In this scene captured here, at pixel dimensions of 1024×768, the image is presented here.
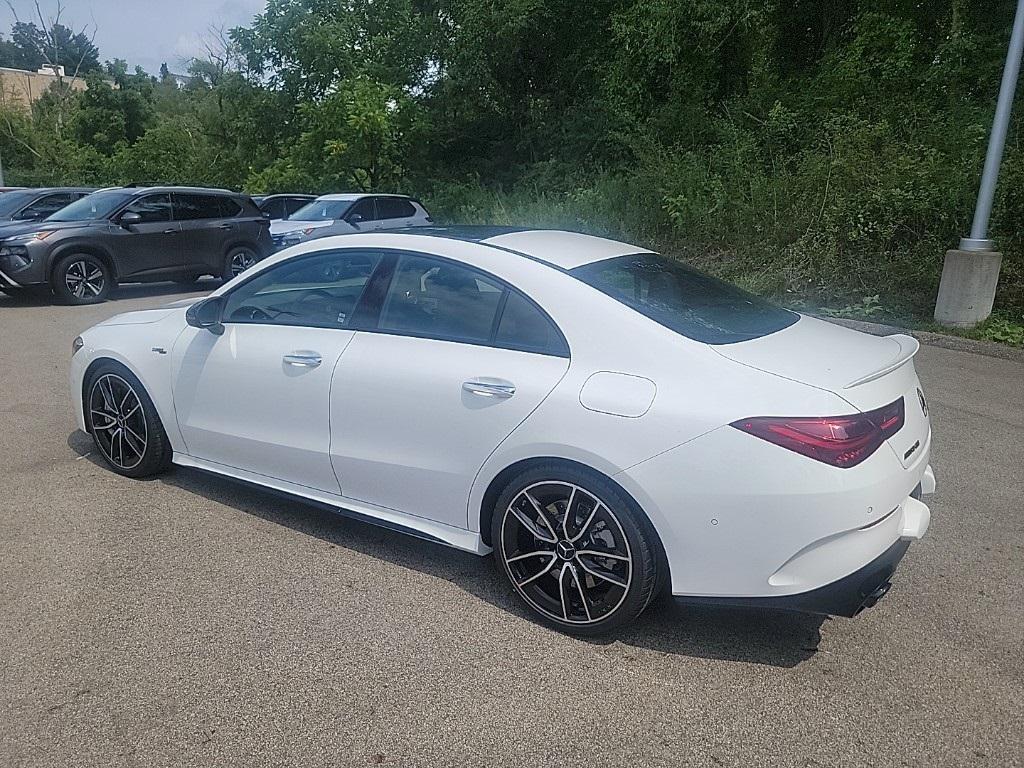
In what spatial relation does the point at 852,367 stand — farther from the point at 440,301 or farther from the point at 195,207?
the point at 195,207

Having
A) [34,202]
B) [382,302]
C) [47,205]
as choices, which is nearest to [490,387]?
[382,302]

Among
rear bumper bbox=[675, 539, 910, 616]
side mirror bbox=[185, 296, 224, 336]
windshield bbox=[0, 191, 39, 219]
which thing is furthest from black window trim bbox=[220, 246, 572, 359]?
windshield bbox=[0, 191, 39, 219]

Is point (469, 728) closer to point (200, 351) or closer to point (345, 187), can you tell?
point (200, 351)

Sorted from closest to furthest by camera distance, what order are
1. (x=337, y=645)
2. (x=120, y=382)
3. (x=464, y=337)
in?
(x=337, y=645)
(x=464, y=337)
(x=120, y=382)

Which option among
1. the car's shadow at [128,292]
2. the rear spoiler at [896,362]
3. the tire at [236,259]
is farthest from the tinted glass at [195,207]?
the rear spoiler at [896,362]

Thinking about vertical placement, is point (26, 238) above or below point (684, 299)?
below

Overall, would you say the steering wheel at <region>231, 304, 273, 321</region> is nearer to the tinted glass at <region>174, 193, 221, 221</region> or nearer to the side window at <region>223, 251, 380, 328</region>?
the side window at <region>223, 251, 380, 328</region>

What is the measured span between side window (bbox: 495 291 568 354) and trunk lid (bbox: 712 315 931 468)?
2.11ft

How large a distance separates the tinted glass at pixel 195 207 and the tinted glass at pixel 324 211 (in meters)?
1.91

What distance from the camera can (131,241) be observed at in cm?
1172

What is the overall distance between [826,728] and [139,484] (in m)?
3.86

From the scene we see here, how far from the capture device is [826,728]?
2646 millimetres

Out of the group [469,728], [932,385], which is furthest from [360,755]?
[932,385]

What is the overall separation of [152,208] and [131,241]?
643 millimetres
